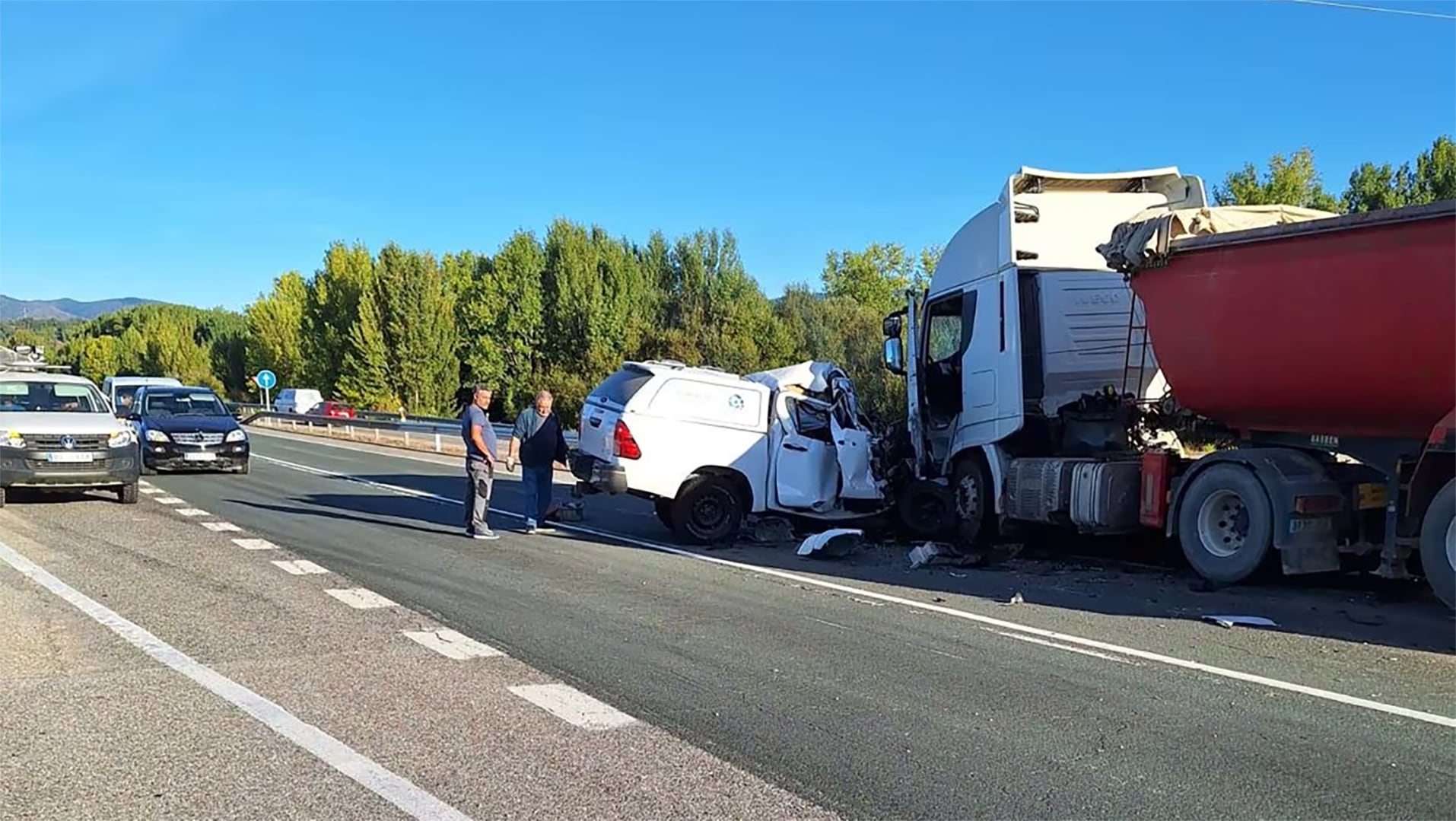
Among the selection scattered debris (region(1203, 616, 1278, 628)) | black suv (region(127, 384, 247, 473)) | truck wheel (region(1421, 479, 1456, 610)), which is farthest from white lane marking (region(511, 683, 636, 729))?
black suv (region(127, 384, 247, 473))

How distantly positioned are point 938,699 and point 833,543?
5174 millimetres

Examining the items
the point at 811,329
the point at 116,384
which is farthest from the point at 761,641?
the point at 811,329

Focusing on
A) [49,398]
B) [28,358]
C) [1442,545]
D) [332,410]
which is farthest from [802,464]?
[28,358]

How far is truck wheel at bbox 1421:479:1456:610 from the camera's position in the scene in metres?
6.91

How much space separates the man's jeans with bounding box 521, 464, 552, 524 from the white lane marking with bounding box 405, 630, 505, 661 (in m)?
5.37

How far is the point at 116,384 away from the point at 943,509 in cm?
2468

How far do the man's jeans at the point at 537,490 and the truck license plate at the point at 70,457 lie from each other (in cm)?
521

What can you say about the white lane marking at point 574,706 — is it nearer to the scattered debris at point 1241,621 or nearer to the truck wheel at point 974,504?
the scattered debris at point 1241,621

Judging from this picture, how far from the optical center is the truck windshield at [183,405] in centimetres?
1903

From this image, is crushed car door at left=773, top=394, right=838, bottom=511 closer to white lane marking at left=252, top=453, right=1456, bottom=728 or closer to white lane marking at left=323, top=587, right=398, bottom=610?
white lane marking at left=252, top=453, right=1456, bottom=728

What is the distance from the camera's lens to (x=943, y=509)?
12.1 meters

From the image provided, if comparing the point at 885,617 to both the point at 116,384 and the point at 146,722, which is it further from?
the point at 116,384

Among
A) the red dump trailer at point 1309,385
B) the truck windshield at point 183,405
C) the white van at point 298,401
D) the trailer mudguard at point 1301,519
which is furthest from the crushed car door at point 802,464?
the white van at point 298,401

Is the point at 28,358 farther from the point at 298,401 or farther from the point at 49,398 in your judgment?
the point at 49,398
